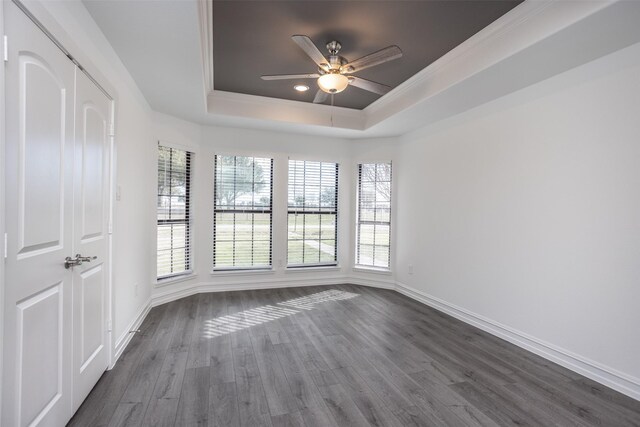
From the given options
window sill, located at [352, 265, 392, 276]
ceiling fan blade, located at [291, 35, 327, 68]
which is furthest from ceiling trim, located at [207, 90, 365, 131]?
window sill, located at [352, 265, 392, 276]

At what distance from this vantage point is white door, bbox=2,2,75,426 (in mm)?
1274

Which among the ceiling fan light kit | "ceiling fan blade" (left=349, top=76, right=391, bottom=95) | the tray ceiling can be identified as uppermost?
the tray ceiling

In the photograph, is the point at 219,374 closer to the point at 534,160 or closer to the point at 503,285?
the point at 503,285

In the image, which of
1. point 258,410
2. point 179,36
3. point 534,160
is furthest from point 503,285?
point 179,36

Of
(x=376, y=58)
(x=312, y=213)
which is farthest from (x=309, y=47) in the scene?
(x=312, y=213)

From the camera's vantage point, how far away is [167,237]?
412 centimetres

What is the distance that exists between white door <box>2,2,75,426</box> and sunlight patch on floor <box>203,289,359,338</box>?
5.04 feet

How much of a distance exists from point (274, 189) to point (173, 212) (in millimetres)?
1483

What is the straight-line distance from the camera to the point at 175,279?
4.19 meters

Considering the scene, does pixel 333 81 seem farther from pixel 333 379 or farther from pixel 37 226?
pixel 333 379

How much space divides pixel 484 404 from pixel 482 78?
104 inches

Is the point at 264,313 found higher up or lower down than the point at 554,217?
lower down

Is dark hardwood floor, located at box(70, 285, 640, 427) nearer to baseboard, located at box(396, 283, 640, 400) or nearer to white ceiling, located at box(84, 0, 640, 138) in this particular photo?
baseboard, located at box(396, 283, 640, 400)

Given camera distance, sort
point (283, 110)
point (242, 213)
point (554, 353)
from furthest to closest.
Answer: point (242, 213)
point (283, 110)
point (554, 353)
